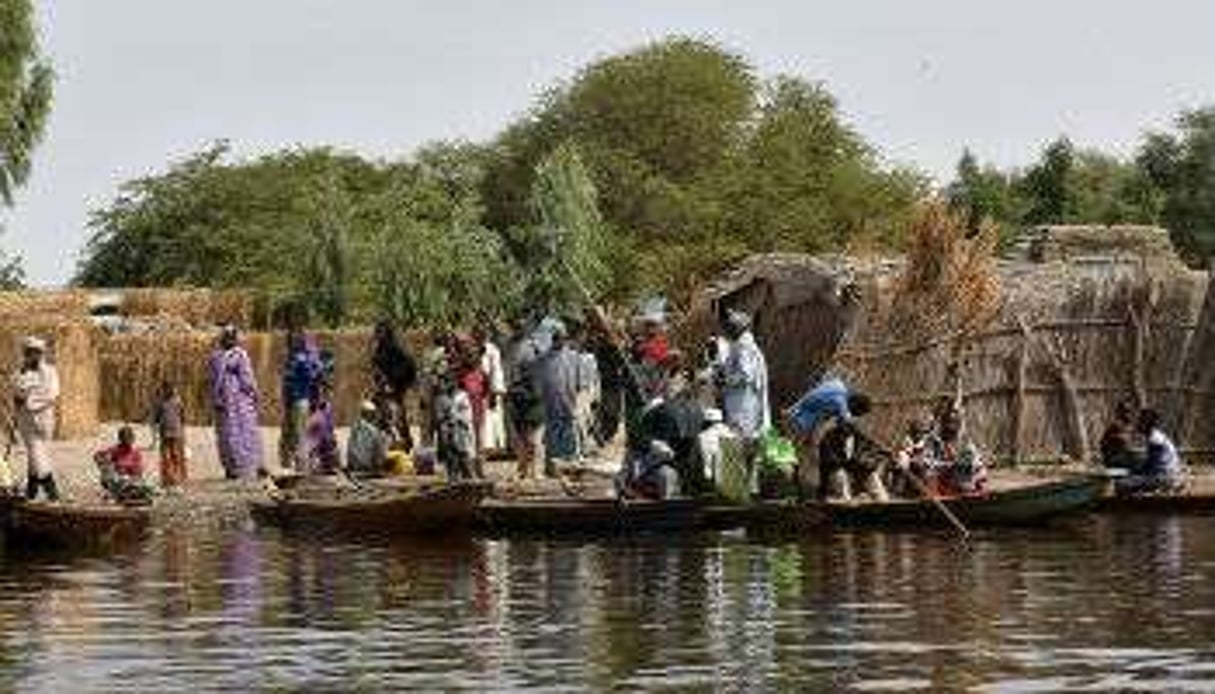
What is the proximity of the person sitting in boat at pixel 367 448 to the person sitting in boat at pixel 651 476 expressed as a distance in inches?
137

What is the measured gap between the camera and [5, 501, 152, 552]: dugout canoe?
78.7ft

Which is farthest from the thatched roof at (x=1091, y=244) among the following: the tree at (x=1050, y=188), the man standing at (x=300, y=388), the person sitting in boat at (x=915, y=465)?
the tree at (x=1050, y=188)

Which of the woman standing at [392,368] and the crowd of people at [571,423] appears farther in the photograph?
the woman standing at [392,368]

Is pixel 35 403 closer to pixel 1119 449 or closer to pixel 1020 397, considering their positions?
pixel 1119 449

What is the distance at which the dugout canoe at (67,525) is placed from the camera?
78.7 ft

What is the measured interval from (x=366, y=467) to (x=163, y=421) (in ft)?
7.97

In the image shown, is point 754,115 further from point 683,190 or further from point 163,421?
point 163,421

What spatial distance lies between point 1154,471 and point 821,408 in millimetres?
3834

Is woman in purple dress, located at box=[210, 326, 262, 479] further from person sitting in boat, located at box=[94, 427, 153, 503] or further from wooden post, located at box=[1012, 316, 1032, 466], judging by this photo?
wooden post, located at box=[1012, 316, 1032, 466]

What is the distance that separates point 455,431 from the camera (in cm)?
2808

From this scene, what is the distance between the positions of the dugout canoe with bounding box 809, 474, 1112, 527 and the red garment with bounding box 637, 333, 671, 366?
14.9 feet

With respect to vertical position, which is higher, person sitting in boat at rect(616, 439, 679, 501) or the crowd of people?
the crowd of people

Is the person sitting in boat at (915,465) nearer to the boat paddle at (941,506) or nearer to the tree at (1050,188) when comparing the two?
the boat paddle at (941,506)

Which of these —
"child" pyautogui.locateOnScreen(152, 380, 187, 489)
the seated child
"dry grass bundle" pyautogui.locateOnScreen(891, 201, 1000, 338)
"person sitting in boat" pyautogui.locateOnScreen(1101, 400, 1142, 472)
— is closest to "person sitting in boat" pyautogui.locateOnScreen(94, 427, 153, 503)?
"child" pyautogui.locateOnScreen(152, 380, 187, 489)
